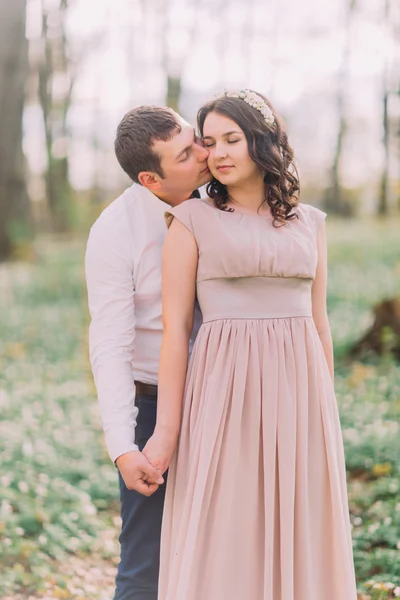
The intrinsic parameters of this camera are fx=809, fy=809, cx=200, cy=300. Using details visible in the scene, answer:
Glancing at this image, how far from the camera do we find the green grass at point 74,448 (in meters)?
4.13

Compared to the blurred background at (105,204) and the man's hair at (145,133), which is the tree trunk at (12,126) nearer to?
the blurred background at (105,204)

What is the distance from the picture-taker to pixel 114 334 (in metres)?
2.65

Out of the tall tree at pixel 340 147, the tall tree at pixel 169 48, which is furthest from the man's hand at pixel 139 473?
the tall tree at pixel 340 147

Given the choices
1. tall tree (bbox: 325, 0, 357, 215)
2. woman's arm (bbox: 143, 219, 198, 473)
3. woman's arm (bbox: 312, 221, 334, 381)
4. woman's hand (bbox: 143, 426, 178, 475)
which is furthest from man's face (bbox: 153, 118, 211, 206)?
tall tree (bbox: 325, 0, 357, 215)

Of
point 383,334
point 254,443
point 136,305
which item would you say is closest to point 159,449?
point 254,443

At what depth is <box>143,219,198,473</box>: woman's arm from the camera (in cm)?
251

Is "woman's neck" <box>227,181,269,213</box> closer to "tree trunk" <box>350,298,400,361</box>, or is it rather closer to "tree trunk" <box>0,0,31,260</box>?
"tree trunk" <box>350,298,400,361</box>

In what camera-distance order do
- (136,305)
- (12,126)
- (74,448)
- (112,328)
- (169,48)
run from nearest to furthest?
(112,328) < (136,305) < (74,448) < (12,126) < (169,48)

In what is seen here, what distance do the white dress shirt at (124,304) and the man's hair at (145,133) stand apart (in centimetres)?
18

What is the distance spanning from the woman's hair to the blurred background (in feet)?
6.04

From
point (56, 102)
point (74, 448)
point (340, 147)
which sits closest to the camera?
point (74, 448)

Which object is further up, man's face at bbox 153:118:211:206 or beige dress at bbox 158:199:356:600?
man's face at bbox 153:118:211:206

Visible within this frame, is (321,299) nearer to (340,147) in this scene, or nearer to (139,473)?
(139,473)

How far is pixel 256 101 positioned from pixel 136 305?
79 cm
